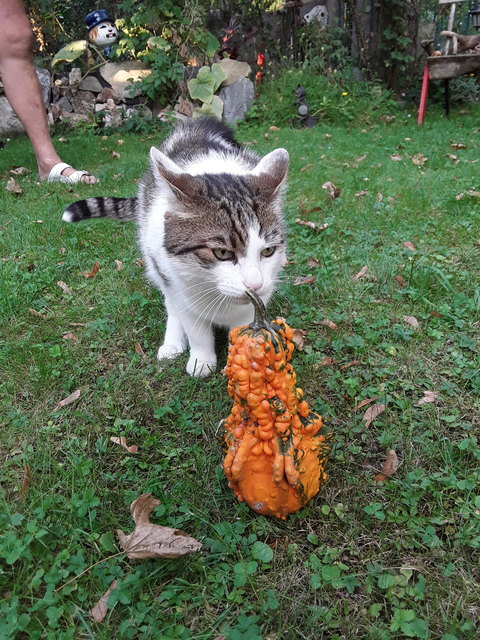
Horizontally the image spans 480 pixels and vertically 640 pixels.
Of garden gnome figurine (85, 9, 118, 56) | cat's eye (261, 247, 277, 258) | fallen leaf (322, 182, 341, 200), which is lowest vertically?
fallen leaf (322, 182, 341, 200)

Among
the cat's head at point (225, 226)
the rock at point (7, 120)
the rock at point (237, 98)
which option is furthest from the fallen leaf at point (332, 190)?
the rock at point (7, 120)

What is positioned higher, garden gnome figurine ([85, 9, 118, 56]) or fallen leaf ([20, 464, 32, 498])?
garden gnome figurine ([85, 9, 118, 56])

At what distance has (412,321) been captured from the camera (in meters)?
2.26

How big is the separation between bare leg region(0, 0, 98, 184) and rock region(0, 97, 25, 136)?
309 cm

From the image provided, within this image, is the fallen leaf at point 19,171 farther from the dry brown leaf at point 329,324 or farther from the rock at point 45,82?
the dry brown leaf at point 329,324

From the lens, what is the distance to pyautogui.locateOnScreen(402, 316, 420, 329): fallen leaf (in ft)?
7.33

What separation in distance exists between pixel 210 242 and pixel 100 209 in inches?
55.9

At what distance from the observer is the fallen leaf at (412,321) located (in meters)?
2.23

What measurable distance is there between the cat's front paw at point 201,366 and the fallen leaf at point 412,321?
0.99 m

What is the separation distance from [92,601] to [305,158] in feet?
17.6

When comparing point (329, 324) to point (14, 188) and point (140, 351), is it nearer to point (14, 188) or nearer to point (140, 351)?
point (140, 351)

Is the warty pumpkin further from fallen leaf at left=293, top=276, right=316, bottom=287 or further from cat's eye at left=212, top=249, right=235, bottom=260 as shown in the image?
fallen leaf at left=293, top=276, right=316, bottom=287

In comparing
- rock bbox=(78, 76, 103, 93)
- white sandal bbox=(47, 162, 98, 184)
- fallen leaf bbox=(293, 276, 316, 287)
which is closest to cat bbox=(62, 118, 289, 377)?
fallen leaf bbox=(293, 276, 316, 287)

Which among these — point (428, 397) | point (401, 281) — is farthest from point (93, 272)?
point (428, 397)
